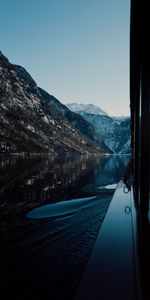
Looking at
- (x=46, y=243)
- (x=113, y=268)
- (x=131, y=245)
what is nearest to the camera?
(x=113, y=268)

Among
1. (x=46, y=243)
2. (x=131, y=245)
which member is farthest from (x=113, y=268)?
(x=46, y=243)

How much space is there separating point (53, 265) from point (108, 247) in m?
1.96

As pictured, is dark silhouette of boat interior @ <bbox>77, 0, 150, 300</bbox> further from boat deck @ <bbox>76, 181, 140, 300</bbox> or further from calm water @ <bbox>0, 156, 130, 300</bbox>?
calm water @ <bbox>0, 156, 130, 300</bbox>

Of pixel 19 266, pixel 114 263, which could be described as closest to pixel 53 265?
pixel 19 266

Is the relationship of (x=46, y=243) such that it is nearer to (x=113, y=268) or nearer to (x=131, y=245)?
(x=131, y=245)

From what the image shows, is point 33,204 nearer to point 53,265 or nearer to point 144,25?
point 53,265

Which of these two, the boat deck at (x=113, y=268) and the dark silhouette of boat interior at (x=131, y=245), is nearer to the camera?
the boat deck at (x=113, y=268)

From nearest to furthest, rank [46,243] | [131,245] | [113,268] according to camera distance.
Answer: [113,268], [131,245], [46,243]

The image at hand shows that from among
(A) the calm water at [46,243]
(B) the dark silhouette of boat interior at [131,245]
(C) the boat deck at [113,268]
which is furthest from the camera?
(A) the calm water at [46,243]

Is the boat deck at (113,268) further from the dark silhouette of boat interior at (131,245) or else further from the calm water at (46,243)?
the calm water at (46,243)

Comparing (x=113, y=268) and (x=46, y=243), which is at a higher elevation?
(x=113, y=268)

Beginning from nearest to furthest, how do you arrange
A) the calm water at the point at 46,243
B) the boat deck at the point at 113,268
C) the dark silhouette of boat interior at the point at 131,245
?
1. the boat deck at the point at 113,268
2. the dark silhouette of boat interior at the point at 131,245
3. the calm water at the point at 46,243

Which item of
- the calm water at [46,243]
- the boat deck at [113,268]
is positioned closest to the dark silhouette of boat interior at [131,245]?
the boat deck at [113,268]

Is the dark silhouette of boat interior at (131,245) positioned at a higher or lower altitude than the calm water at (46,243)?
higher
